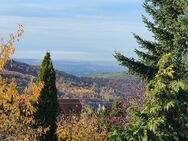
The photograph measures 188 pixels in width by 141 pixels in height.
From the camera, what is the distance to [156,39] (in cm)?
3331

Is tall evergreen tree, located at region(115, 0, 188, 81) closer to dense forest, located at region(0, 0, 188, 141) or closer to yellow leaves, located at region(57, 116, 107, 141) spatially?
dense forest, located at region(0, 0, 188, 141)

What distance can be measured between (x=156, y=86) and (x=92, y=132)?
1401 cm

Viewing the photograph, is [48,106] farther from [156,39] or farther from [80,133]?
[156,39]

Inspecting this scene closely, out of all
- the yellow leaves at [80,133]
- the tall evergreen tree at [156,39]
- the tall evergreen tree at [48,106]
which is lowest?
the yellow leaves at [80,133]

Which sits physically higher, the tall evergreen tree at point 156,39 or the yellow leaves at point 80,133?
the tall evergreen tree at point 156,39

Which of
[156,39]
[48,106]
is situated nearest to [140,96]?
[156,39]

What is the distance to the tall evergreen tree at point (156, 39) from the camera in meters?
32.4

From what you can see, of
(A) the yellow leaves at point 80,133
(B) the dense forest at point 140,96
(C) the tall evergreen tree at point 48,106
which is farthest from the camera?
(A) the yellow leaves at point 80,133

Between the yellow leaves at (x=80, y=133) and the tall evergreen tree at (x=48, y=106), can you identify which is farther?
the yellow leaves at (x=80, y=133)

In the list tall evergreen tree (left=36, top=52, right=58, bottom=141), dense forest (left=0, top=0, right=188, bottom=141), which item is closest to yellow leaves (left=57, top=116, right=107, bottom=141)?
dense forest (left=0, top=0, right=188, bottom=141)

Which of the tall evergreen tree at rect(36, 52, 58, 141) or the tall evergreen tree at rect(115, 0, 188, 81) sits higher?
the tall evergreen tree at rect(115, 0, 188, 81)

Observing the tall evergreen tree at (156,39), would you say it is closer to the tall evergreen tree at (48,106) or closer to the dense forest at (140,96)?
the dense forest at (140,96)

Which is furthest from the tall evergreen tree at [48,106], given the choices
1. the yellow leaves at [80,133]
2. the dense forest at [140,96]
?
the yellow leaves at [80,133]

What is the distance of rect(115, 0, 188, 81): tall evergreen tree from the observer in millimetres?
32406
